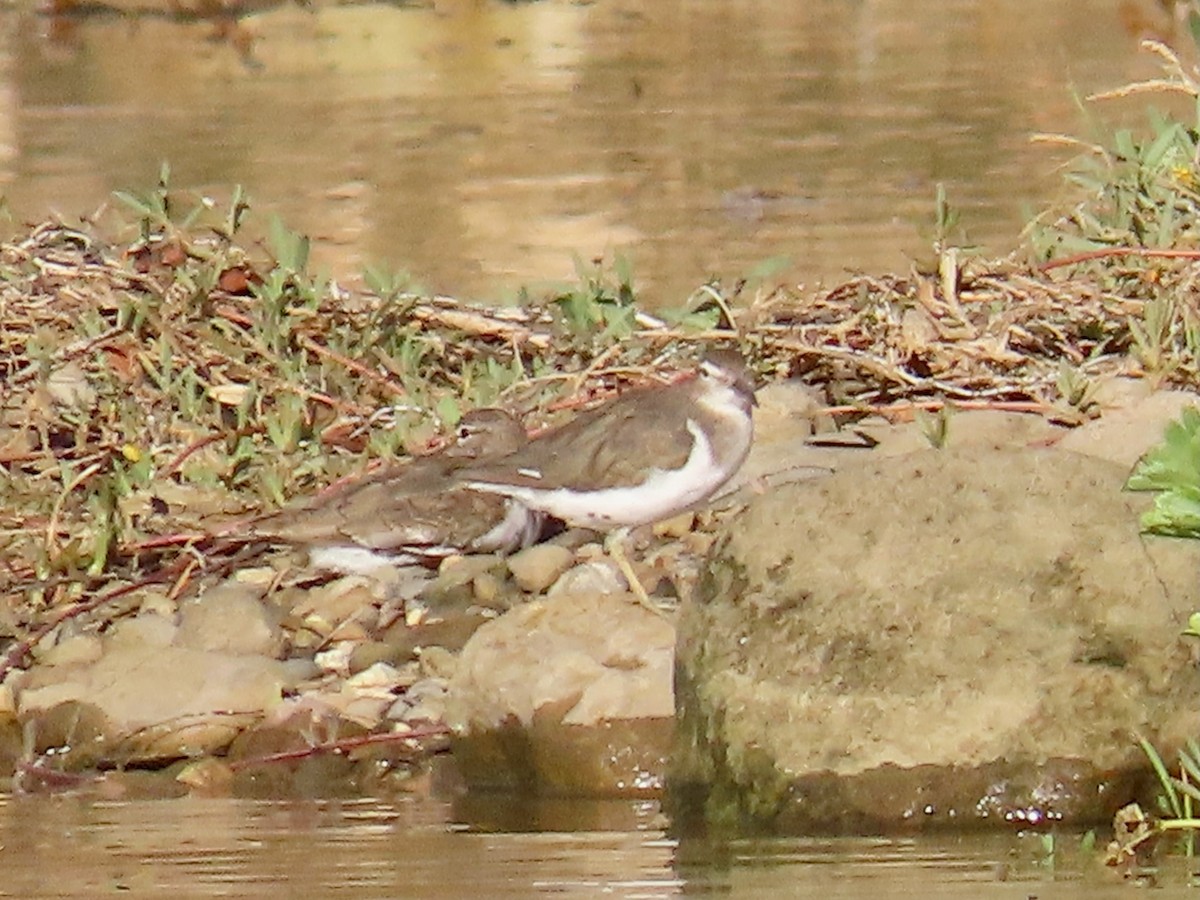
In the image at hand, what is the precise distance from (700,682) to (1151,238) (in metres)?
2.99

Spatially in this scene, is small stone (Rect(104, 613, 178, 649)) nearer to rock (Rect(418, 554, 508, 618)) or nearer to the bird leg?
rock (Rect(418, 554, 508, 618))

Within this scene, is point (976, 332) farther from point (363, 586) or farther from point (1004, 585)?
point (1004, 585)

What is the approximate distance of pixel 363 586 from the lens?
7.62 meters

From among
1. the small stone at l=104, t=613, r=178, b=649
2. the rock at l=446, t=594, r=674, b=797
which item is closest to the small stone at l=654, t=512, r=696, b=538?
the rock at l=446, t=594, r=674, b=797

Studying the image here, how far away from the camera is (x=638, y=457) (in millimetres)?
7297

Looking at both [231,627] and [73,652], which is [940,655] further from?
[73,652]

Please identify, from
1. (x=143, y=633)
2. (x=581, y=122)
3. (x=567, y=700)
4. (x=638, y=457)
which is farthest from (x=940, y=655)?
(x=581, y=122)

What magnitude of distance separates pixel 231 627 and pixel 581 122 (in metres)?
11.4

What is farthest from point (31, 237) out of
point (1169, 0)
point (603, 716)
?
point (1169, 0)

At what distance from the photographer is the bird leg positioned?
6.68 metres

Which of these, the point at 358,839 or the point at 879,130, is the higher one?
the point at 358,839

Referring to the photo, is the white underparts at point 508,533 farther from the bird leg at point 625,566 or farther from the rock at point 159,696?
the rock at point 159,696

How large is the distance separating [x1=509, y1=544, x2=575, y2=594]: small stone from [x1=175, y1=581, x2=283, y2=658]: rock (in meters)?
0.66

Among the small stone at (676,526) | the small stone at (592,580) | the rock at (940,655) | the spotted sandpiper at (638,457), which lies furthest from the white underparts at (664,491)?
the rock at (940,655)
